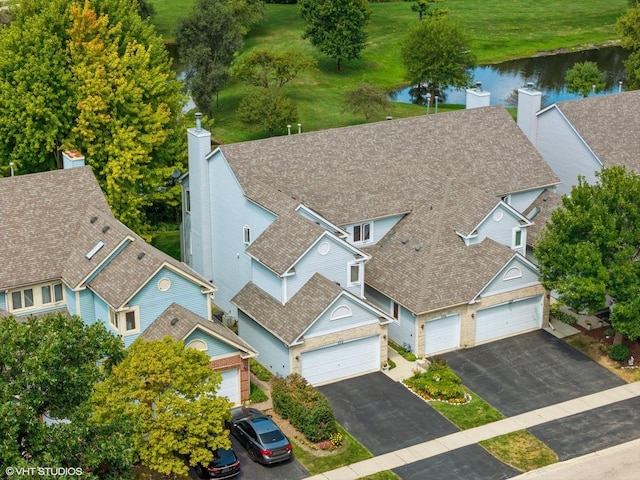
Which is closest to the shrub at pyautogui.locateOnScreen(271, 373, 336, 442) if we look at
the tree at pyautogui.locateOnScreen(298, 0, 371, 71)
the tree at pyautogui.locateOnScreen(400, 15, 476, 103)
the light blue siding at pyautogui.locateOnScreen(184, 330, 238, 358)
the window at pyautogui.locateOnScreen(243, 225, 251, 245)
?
the light blue siding at pyautogui.locateOnScreen(184, 330, 238, 358)

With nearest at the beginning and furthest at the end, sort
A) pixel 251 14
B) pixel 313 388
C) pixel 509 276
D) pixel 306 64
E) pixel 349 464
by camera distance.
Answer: pixel 349 464 → pixel 313 388 → pixel 509 276 → pixel 306 64 → pixel 251 14

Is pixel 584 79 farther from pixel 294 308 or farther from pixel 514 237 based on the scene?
pixel 294 308

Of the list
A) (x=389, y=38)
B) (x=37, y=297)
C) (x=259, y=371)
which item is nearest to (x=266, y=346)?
(x=259, y=371)

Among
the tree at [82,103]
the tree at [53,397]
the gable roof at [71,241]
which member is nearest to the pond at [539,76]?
the tree at [82,103]

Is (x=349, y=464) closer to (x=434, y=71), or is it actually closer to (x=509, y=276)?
(x=509, y=276)

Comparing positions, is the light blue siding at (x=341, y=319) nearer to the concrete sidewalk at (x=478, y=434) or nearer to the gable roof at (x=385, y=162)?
the gable roof at (x=385, y=162)

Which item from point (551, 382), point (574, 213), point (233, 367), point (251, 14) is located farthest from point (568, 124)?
point (251, 14)
